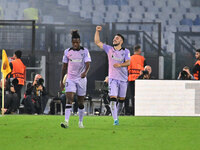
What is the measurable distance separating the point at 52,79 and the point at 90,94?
1.47 metres

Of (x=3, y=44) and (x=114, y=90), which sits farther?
(x=3, y=44)

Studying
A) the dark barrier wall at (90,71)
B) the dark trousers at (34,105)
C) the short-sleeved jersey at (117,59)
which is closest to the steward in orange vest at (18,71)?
the dark trousers at (34,105)

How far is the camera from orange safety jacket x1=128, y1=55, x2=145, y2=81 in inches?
613

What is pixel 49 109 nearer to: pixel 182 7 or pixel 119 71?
pixel 119 71

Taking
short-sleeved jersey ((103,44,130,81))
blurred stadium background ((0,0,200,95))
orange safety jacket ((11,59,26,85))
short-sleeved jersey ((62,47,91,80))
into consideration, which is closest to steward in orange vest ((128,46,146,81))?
blurred stadium background ((0,0,200,95))

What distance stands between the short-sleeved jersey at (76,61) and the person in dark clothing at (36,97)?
22.8ft

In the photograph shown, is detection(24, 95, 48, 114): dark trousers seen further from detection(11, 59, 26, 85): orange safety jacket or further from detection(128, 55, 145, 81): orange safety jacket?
detection(128, 55, 145, 81): orange safety jacket

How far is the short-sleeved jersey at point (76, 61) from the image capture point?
29.7 feet

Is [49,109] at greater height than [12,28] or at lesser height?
lesser

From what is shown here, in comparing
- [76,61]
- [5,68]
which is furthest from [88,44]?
[76,61]

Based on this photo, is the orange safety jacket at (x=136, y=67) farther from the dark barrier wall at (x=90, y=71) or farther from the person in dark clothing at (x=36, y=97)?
the person in dark clothing at (x=36, y=97)

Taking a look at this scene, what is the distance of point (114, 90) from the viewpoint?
10.2 metres

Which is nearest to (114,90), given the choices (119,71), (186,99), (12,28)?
(119,71)

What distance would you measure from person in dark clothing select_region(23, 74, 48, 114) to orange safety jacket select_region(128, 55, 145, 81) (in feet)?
9.05
